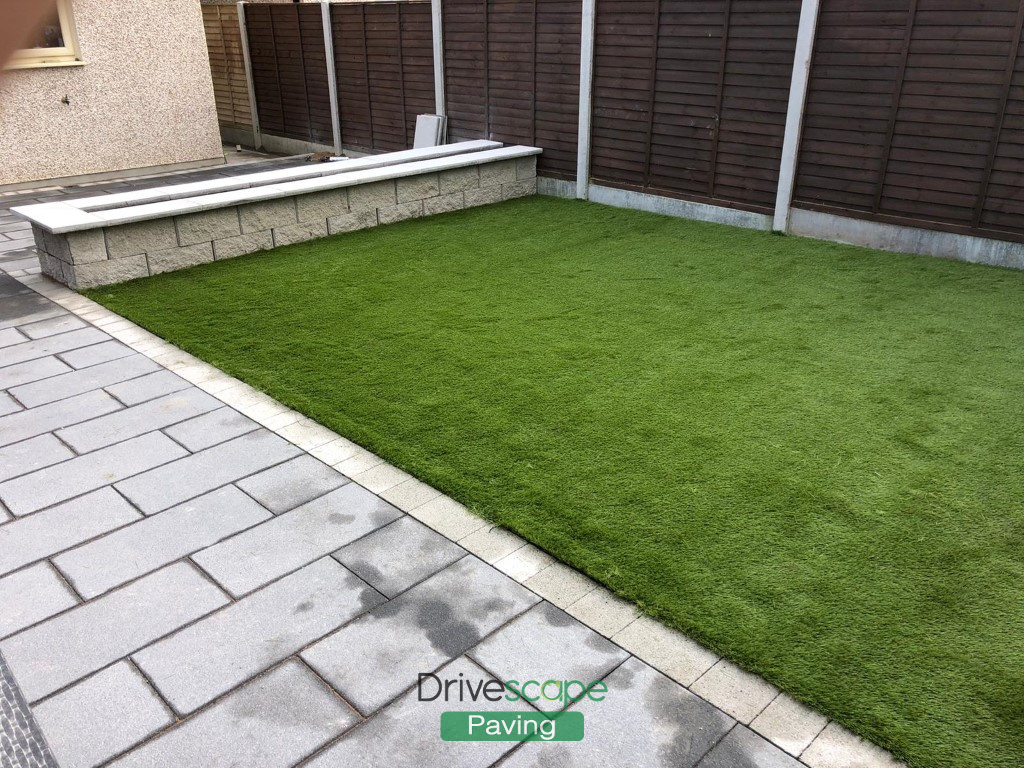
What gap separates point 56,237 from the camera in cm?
672

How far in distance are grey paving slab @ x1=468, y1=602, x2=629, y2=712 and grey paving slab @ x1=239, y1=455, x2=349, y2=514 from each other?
1.34 metres

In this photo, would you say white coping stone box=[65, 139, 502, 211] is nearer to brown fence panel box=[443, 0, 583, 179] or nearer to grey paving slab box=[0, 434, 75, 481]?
brown fence panel box=[443, 0, 583, 179]

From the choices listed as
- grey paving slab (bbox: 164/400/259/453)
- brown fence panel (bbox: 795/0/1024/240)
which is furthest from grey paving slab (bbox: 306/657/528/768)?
brown fence panel (bbox: 795/0/1024/240)

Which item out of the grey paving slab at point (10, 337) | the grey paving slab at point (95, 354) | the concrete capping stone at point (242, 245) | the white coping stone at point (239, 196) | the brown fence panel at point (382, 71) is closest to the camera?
the grey paving slab at point (95, 354)

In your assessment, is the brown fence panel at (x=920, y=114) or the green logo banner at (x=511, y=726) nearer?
the green logo banner at (x=511, y=726)

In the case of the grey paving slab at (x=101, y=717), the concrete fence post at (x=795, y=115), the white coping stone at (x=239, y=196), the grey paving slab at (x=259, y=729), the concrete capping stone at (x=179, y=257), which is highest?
the concrete fence post at (x=795, y=115)

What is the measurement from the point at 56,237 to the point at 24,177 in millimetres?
4972

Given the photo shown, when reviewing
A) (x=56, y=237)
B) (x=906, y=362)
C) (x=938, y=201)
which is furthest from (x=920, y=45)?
(x=56, y=237)

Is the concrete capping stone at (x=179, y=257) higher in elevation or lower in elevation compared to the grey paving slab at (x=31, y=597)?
higher

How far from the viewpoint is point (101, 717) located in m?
2.69

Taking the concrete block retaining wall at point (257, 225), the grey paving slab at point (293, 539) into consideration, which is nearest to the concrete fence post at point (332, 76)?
the concrete block retaining wall at point (257, 225)

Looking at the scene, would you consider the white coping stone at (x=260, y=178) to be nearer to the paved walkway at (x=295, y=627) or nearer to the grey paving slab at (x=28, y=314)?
the grey paving slab at (x=28, y=314)

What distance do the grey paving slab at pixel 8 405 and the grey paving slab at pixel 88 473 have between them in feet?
2.96

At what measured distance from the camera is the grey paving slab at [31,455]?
4164 millimetres
